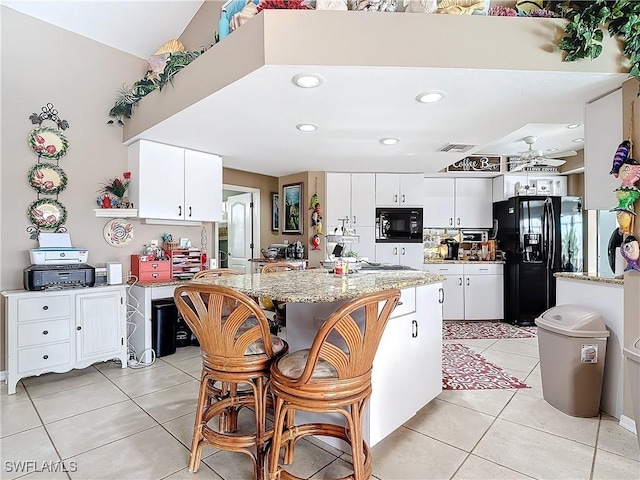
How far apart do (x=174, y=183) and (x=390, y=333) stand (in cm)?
296

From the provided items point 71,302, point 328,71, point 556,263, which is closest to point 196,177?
point 71,302

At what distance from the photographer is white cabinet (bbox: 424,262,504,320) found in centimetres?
505

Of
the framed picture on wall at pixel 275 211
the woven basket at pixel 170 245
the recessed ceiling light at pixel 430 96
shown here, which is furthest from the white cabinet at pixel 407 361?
the framed picture on wall at pixel 275 211

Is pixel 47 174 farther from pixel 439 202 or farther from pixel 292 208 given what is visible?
pixel 439 202

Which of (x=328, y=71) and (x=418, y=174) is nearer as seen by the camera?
(x=328, y=71)

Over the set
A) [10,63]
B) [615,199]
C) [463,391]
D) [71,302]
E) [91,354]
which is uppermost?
[10,63]

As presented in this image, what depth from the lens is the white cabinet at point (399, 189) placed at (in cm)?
507

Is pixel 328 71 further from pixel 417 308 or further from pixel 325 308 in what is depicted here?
pixel 417 308

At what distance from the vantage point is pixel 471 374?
3.06 m

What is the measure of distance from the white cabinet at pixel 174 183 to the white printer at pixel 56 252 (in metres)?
0.67

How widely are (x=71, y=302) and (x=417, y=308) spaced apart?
2.93 metres

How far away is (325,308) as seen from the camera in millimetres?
2039

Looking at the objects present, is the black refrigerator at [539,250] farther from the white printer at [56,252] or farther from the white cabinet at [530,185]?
the white printer at [56,252]

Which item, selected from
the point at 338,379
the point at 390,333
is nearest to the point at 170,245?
the point at 390,333
